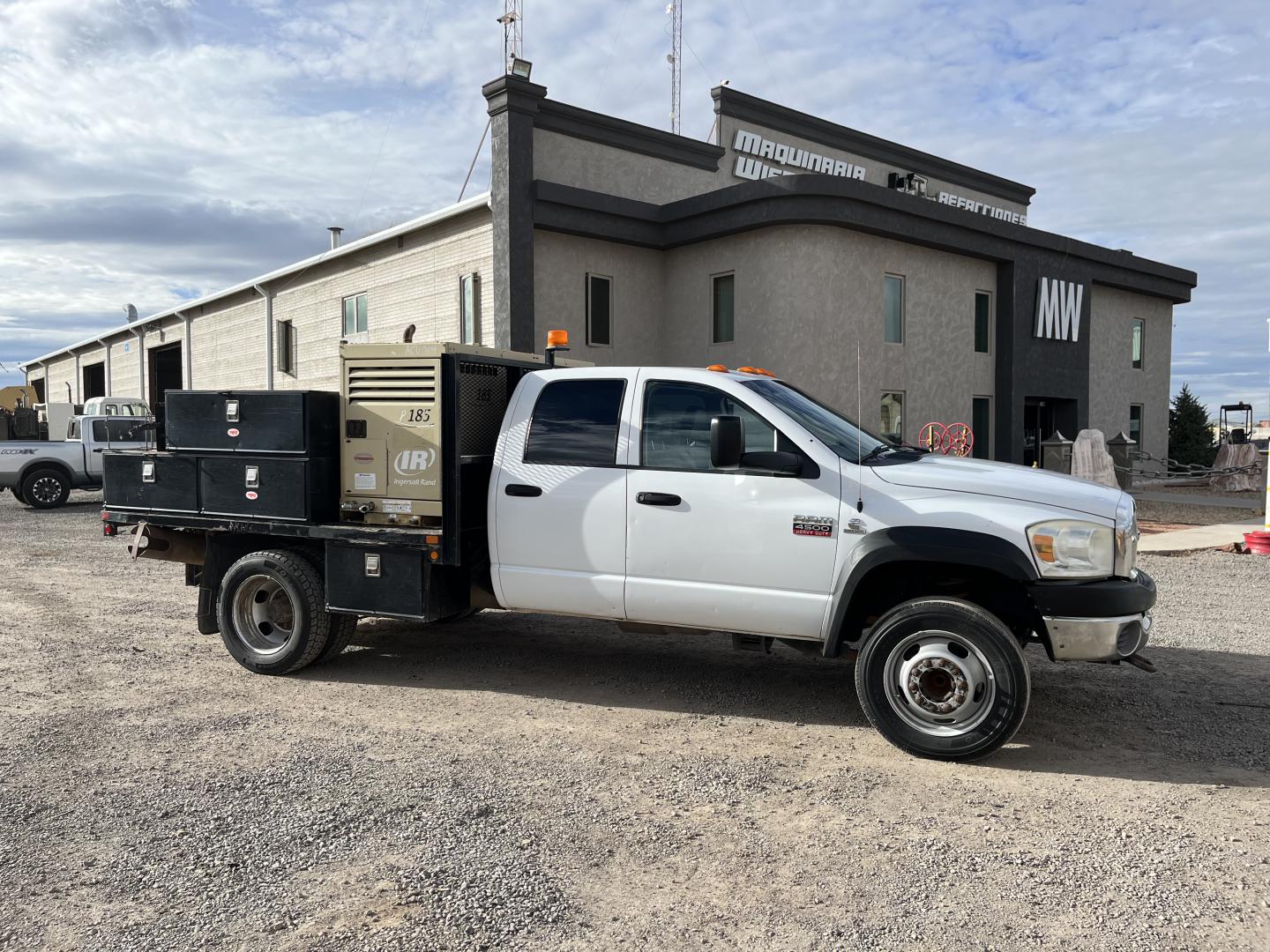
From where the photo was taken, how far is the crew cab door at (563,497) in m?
5.75

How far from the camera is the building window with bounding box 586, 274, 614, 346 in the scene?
19.1m

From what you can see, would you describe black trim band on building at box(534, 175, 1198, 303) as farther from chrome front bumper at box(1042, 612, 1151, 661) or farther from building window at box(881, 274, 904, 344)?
chrome front bumper at box(1042, 612, 1151, 661)

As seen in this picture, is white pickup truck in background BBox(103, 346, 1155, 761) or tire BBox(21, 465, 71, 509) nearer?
white pickup truck in background BBox(103, 346, 1155, 761)

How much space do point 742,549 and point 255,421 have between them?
3.44 m

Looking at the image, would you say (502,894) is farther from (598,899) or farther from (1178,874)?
(1178,874)

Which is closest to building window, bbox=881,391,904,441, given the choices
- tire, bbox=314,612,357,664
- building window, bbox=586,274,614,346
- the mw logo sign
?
the mw logo sign

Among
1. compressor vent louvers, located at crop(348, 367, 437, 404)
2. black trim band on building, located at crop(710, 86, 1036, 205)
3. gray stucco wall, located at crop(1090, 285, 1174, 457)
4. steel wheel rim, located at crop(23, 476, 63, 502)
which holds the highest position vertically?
black trim band on building, located at crop(710, 86, 1036, 205)

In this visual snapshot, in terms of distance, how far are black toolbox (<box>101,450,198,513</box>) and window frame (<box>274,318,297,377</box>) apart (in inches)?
805

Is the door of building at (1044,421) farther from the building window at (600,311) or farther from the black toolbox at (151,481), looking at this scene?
the black toolbox at (151,481)

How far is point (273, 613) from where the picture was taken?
6879 mm

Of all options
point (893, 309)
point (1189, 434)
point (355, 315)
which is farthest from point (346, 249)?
point (1189, 434)

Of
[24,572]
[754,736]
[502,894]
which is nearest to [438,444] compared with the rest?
[754,736]

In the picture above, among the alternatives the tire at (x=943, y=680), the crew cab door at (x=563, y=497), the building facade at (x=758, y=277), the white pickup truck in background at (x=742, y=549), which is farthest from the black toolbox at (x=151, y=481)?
the building facade at (x=758, y=277)

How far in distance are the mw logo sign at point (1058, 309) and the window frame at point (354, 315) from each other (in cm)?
1577
